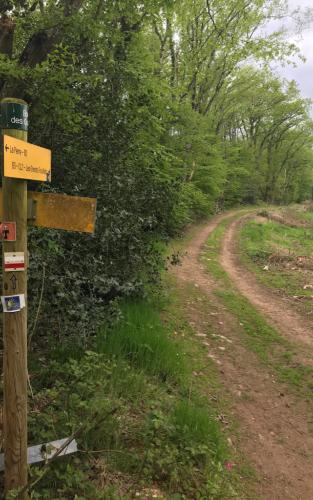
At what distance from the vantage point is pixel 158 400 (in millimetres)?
4215

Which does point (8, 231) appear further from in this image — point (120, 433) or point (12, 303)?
point (120, 433)

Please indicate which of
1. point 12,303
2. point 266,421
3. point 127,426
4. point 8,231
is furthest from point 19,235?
point 266,421

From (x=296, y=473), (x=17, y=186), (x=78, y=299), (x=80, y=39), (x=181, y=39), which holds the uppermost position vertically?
(x=181, y=39)

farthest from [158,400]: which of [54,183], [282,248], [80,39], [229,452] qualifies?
[282,248]

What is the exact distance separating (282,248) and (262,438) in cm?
1167

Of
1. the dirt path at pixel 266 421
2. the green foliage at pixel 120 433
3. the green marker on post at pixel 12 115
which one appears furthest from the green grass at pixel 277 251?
the green marker on post at pixel 12 115

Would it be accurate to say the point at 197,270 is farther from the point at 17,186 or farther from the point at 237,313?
the point at 17,186

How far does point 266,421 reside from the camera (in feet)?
15.1

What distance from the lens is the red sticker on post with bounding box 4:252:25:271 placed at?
94.3 inches

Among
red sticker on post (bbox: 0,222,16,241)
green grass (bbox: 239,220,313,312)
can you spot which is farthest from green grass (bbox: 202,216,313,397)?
red sticker on post (bbox: 0,222,16,241)

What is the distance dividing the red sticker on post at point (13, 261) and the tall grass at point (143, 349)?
7.80 feet

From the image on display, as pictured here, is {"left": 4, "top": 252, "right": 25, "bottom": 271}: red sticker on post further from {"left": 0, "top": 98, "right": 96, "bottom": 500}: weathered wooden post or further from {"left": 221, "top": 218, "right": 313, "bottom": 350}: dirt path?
{"left": 221, "top": 218, "right": 313, "bottom": 350}: dirt path

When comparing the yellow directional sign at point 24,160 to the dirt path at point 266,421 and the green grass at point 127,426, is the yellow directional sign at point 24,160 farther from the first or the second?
the dirt path at point 266,421

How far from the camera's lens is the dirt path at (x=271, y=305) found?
728 cm
